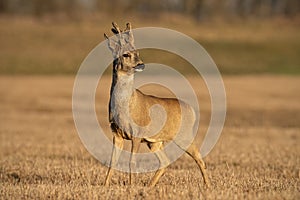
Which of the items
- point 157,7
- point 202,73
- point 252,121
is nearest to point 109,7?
point 157,7

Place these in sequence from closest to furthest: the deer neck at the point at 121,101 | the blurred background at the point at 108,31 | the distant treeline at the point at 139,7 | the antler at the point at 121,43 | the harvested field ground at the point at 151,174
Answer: the harvested field ground at the point at 151,174 → the antler at the point at 121,43 → the deer neck at the point at 121,101 → the blurred background at the point at 108,31 → the distant treeline at the point at 139,7

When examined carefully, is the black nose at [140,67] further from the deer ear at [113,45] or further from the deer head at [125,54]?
the deer ear at [113,45]

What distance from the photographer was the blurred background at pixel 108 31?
66250 mm

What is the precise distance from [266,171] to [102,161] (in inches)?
166

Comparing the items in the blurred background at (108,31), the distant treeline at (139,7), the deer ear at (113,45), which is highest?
the deer ear at (113,45)

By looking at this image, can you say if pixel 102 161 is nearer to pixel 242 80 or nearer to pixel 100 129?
pixel 100 129

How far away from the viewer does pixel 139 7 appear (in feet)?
407

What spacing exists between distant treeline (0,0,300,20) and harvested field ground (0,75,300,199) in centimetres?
6768

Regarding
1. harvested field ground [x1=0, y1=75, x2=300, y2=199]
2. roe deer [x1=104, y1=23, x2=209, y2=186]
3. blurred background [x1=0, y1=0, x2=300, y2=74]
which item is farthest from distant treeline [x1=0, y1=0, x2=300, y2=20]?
roe deer [x1=104, y1=23, x2=209, y2=186]

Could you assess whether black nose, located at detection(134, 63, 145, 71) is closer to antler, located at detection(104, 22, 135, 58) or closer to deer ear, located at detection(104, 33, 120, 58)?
antler, located at detection(104, 22, 135, 58)

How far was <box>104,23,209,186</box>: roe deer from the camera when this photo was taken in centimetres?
1059

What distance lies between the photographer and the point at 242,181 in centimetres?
1175

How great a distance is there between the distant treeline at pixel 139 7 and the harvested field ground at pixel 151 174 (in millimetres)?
67681

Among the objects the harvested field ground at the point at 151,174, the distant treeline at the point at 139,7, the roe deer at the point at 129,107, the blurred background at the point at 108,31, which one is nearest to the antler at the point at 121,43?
the roe deer at the point at 129,107
